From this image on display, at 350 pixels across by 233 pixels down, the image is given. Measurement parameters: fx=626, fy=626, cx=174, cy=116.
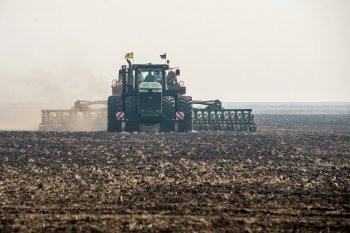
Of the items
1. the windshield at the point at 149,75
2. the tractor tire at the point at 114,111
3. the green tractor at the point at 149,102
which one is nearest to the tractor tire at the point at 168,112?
the green tractor at the point at 149,102

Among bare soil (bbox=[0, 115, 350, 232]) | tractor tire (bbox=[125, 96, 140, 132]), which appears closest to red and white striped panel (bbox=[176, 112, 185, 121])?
tractor tire (bbox=[125, 96, 140, 132])

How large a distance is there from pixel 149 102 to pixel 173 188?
55.8 feet

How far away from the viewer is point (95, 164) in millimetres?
16578

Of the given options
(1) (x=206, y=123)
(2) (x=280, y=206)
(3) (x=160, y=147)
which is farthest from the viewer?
(1) (x=206, y=123)

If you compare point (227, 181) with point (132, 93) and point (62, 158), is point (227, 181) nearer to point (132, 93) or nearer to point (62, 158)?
point (62, 158)

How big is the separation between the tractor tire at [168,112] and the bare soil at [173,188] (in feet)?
25.0

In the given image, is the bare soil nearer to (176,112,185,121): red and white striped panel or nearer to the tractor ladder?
(176,112,185,121): red and white striped panel

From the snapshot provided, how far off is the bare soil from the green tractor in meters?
7.44

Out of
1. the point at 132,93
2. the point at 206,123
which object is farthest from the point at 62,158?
the point at 206,123

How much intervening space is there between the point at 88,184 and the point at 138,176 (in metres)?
1.59

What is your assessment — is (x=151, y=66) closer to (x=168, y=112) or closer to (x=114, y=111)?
(x=168, y=112)

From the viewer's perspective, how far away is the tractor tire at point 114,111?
30.0 metres

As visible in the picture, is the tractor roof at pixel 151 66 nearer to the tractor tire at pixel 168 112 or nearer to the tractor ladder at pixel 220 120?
the tractor tire at pixel 168 112

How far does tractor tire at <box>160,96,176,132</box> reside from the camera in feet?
97.6
